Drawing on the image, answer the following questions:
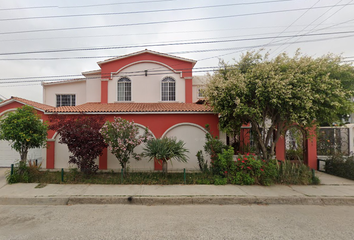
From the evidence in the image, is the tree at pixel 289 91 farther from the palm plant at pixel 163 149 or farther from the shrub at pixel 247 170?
the palm plant at pixel 163 149

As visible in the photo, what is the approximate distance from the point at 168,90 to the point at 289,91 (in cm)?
940

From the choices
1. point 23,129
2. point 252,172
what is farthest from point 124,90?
point 252,172

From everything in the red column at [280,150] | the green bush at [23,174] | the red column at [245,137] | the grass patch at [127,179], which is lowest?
the grass patch at [127,179]

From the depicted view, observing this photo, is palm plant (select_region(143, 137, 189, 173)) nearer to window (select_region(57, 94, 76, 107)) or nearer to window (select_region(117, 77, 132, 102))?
window (select_region(117, 77, 132, 102))

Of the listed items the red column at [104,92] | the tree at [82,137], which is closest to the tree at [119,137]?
the tree at [82,137]

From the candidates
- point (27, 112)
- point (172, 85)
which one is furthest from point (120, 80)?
point (27, 112)

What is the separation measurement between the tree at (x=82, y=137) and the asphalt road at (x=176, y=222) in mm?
2307

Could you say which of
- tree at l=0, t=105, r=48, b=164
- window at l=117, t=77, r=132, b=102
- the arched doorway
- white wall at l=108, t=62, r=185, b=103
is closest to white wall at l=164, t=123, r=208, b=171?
white wall at l=108, t=62, r=185, b=103

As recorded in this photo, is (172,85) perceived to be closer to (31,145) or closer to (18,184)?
(31,145)

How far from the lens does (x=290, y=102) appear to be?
6312 mm

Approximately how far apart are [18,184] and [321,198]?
424 inches

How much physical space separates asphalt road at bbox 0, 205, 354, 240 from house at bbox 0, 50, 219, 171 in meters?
4.32

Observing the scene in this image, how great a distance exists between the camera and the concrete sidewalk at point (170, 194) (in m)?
5.61

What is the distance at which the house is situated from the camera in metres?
9.57
